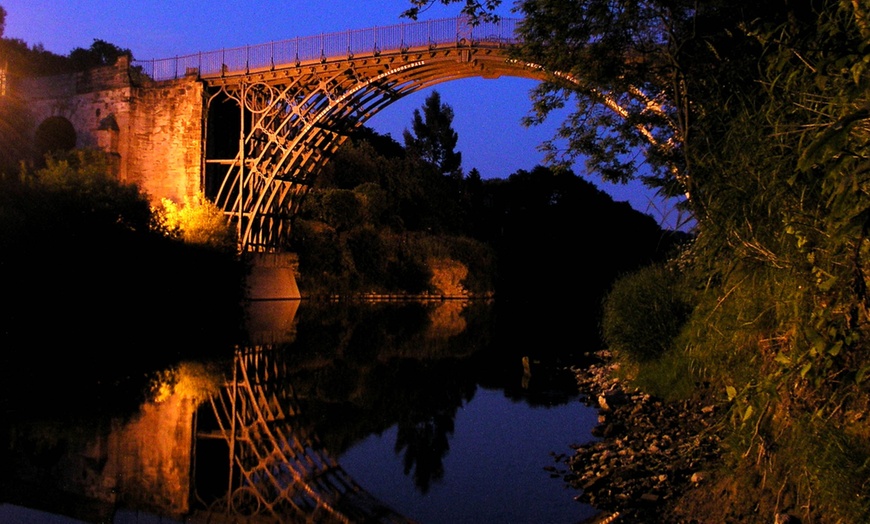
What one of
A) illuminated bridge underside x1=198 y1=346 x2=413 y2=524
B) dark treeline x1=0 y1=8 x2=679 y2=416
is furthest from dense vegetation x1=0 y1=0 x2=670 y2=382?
illuminated bridge underside x1=198 y1=346 x2=413 y2=524

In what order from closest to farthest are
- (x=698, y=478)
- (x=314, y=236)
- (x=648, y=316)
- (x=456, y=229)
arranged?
(x=698, y=478)
(x=648, y=316)
(x=314, y=236)
(x=456, y=229)

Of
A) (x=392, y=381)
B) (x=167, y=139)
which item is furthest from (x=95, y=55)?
(x=392, y=381)

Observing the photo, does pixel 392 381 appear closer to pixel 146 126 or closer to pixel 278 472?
pixel 278 472

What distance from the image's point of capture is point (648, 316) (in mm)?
11188

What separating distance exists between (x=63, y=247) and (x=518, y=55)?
13.4m

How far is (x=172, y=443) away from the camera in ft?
26.6

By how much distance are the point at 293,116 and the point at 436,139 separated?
2919 cm

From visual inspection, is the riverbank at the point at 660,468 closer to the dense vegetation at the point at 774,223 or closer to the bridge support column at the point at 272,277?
the dense vegetation at the point at 774,223

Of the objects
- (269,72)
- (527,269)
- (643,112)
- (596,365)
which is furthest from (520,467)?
(527,269)

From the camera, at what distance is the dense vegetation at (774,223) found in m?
3.96

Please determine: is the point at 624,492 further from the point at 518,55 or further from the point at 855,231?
the point at 518,55

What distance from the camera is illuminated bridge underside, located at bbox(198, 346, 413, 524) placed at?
6168mm

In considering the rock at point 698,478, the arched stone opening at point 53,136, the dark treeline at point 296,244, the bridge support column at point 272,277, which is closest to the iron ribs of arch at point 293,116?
the bridge support column at point 272,277

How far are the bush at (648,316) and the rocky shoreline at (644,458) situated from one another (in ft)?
3.78
